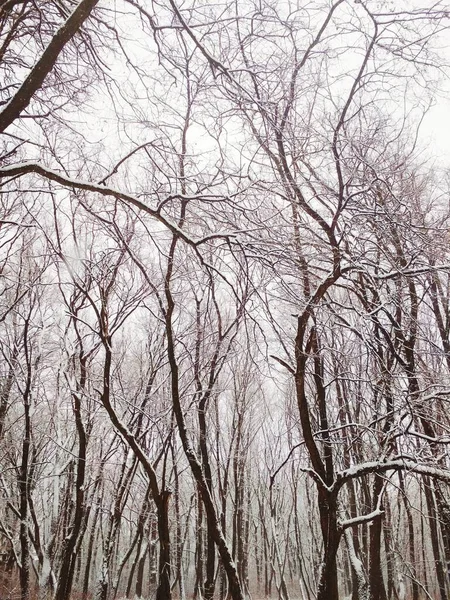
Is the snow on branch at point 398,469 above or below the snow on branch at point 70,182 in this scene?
below

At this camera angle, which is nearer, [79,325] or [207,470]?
[207,470]

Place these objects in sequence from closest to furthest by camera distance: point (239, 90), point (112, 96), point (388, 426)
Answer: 1. point (239, 90)
2. point (112, 96)
3. point (388, 426)

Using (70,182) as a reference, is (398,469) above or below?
below

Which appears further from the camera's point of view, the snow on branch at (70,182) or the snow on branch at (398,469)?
the snow on branch at (398,469)

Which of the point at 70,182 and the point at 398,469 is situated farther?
the point at 398,469

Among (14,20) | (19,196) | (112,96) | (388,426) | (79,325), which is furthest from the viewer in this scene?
(79,325)

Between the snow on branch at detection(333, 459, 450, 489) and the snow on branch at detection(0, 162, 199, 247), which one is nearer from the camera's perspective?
the snow on branch at detection(0, 162, 199, 247)

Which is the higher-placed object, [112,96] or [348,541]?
[112,96]

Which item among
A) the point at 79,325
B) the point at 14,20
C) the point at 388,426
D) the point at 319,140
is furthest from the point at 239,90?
the point at 79,325

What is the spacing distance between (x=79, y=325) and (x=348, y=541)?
9.08m

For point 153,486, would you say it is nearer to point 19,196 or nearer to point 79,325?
point 79,325

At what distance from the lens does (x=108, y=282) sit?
9.47 metres

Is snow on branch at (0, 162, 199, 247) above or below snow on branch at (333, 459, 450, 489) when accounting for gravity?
above

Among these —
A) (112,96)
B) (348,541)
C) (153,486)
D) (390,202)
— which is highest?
(112,96)
